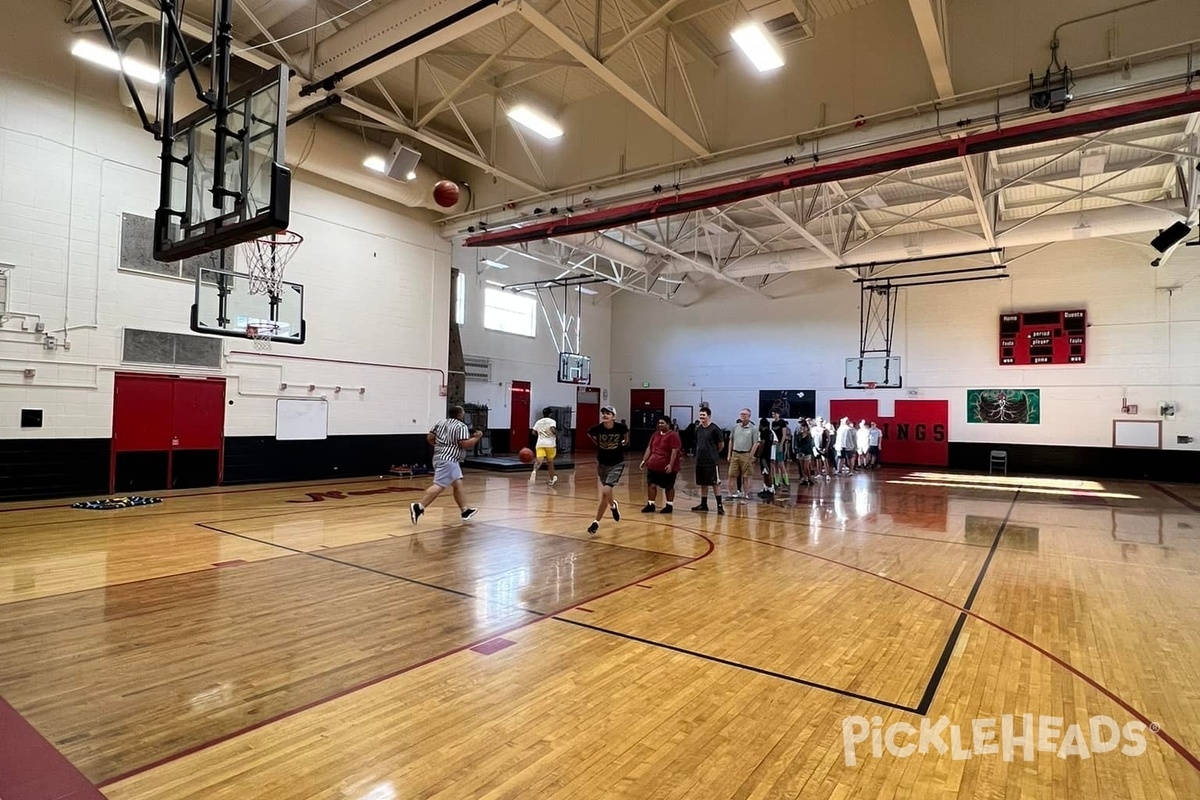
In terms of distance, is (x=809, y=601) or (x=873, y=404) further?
(x=873, y=404)

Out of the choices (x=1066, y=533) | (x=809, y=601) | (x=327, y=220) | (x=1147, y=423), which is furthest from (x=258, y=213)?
(x=1147, y=423)

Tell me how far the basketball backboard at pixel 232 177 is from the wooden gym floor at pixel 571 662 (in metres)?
2.90

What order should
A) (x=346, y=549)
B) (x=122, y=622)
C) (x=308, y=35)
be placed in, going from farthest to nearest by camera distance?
(x=308, y=35) < (x=346, y=549) < (x=122, y=622)

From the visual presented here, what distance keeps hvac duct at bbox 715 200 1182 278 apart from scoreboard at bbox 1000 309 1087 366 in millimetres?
3335

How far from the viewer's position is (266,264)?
37.4 feet

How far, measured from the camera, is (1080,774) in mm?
2557

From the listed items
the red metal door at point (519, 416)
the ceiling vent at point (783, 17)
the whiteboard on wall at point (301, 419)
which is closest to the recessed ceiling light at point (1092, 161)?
the ceiling vent at point (783, 17)

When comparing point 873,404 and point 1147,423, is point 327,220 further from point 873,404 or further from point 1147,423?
point 1147,423

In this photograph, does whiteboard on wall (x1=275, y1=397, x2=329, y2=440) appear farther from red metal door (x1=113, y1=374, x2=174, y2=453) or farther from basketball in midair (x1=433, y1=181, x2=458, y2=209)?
basketball in midair (x1=433, y1=181, x2=458, y2=209)

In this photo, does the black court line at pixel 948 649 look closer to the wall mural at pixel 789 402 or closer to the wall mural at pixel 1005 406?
the wall mural at pixel 1005 406

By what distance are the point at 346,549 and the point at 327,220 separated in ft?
28.6

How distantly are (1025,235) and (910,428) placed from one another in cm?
743

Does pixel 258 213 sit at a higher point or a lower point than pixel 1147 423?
higher

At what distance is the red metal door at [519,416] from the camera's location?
2053cm
